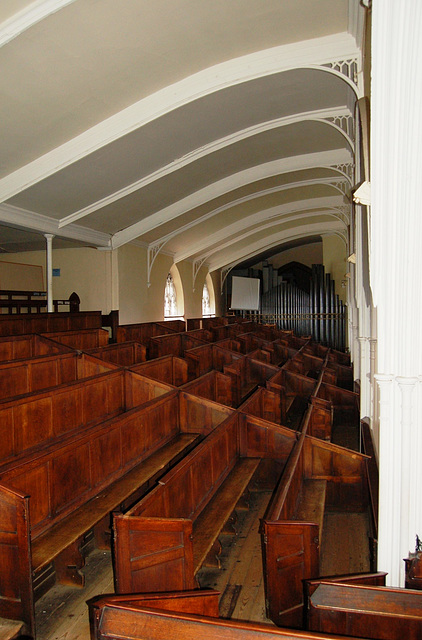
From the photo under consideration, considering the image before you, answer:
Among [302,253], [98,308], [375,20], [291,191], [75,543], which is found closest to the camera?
[375,20]

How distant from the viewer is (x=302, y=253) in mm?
20922

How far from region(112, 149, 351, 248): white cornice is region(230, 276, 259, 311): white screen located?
365 inches

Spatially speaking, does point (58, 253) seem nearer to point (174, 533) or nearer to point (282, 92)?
point (282, 92)

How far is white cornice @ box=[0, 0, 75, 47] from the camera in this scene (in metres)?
3.90

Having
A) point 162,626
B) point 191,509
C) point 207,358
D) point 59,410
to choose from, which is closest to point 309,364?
point 207,358

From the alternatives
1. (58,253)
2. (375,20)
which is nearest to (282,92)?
(375,20)

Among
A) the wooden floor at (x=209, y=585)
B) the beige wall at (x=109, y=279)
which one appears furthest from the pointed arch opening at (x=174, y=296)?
the wooden floor at (x=209, y=585)

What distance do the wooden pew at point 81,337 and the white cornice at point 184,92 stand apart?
2.03m

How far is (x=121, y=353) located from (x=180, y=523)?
14.9 ft

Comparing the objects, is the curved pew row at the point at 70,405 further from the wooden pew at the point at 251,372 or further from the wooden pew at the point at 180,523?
the wooden pew at the point at 251,372

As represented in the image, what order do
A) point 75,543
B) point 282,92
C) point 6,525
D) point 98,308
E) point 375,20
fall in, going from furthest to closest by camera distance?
point 98,308
point 282,92
point 75,543
point 6,525
point 375,20

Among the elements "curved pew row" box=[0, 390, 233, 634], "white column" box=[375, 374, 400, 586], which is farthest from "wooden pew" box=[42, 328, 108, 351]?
"white column" box=[375, 374, 400, 586]

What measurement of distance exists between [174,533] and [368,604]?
1.16 metres

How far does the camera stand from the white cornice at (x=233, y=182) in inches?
331
